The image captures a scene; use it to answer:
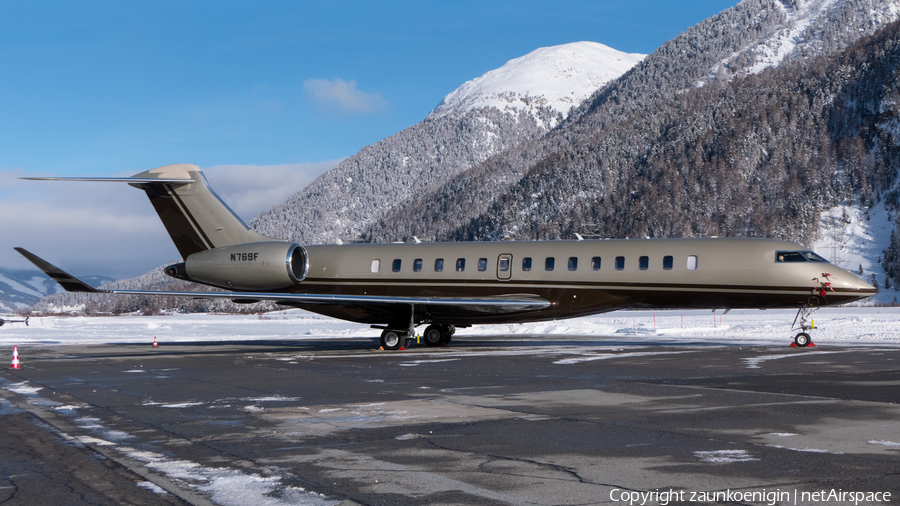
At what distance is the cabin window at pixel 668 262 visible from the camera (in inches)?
848

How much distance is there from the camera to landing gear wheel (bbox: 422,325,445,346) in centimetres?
2595

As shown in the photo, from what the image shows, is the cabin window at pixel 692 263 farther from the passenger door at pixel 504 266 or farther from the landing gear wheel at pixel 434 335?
the landing gear wheel at pixel 434 335

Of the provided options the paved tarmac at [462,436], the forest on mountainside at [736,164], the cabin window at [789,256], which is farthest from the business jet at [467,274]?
the forest on mountainside at [736,164]

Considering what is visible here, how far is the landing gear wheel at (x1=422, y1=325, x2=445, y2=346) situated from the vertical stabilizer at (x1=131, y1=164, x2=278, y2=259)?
664 centimetres

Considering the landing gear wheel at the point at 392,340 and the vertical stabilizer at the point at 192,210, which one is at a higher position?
the vertical stabilizer at the point at 192,210

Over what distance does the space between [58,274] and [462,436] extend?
610 inches

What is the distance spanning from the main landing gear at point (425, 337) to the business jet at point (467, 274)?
33 mm

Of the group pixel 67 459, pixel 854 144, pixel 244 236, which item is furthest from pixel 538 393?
pixel 854 144

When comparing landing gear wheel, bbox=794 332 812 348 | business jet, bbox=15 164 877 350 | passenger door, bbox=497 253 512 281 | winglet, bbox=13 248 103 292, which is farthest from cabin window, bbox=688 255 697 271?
winglet, bbox=13 248 103 292

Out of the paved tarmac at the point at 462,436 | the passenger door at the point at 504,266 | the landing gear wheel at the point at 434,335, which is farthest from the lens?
the landing gear wheel at the point at 434,335

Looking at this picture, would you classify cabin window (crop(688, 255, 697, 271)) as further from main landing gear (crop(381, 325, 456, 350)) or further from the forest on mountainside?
the forest on mountainside

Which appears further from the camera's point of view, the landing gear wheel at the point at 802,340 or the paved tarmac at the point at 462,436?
the landing gear wheel at the point at 802,340

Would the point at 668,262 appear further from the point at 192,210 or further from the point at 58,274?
the point at 58,274

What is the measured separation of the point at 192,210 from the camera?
25562 mm
